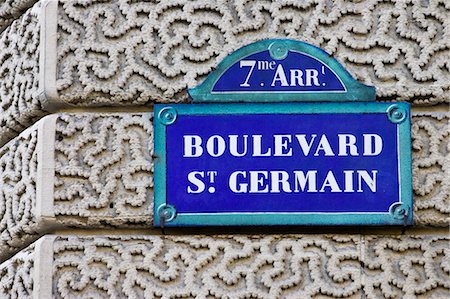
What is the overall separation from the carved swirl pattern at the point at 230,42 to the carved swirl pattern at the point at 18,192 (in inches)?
8.0

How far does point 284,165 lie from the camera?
4.08 m

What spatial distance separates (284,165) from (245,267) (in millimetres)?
285

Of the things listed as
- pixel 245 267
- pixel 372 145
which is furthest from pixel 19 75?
pixel 372 145

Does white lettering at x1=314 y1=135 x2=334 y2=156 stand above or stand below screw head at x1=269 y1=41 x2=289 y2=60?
below

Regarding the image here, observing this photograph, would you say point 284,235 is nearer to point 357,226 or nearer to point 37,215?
point 357,226

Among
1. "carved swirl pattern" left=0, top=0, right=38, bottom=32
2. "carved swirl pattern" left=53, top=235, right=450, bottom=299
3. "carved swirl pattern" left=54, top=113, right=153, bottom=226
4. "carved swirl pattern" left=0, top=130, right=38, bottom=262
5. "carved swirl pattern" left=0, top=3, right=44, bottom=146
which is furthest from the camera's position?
"carved swirl pattern" left=0, top=0, right=38, bottom=32

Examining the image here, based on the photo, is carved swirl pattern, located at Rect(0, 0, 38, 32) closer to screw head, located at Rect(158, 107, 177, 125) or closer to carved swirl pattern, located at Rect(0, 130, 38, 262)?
carved swirl pattern, located at Rect(0, 130, 38, 262)

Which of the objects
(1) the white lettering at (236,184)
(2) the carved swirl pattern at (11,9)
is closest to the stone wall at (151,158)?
(1) the white lettering at (236,184)

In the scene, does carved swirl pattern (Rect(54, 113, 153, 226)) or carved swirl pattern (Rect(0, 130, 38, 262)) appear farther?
carved swirl pattern (Rect(0, 130, 38, 262))

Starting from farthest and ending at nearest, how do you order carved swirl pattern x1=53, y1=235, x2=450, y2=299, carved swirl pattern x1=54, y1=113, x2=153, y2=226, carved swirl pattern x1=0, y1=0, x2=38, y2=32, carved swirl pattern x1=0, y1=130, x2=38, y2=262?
carved swirl pattern x1=0, y1=0, x2=38, y2=32, carved swirl pattern x1=0, y1=130, x2=38, y2=262, carved swirl pattern x1=54, y1=113, x2=153, y2=226, carved swirl pattern x1=53, y1=235, x2=450, y2=299

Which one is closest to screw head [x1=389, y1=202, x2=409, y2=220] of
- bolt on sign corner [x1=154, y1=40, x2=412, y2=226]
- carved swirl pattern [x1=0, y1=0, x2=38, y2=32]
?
bolt on sign corner [x1=154, y1=40, x2=412, y2=226]

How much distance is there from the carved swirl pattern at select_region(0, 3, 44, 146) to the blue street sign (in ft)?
1.37

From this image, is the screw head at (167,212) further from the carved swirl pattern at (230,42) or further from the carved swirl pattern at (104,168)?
the carved swirl pattern at (230,42)

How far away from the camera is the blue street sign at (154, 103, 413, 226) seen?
13.3ft
